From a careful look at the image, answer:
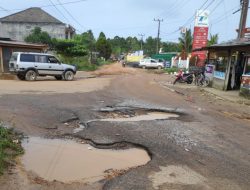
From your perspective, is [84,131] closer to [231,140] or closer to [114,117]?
[114,117]

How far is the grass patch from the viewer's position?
5.53 m

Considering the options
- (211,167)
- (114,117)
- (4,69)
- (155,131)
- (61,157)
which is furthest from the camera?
(4,69)

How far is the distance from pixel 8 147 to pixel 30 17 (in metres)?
54.9

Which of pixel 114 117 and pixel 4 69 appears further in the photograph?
pixel 4 69

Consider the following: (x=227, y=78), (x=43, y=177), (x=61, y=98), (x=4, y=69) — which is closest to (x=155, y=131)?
(x=43, y=177)

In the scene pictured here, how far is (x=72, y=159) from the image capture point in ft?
20.6

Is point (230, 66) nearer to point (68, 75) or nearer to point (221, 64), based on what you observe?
point (221, 64)

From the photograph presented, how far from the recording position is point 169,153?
21.7ft

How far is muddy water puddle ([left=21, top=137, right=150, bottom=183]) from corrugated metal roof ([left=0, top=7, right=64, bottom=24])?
174 ft

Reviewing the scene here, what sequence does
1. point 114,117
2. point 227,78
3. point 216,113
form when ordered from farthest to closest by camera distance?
point 227,78, point 216,113, point 114,117

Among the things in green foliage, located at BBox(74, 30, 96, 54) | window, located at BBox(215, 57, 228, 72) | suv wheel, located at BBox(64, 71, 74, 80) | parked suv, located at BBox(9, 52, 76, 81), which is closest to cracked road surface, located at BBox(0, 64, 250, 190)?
parked suv, located at BBox(9, 52, 76, 81)

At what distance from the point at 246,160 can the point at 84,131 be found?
3.77 metres

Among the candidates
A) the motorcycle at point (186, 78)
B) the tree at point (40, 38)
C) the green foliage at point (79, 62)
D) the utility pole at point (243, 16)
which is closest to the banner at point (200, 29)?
the motorcycle at point (186, 78)

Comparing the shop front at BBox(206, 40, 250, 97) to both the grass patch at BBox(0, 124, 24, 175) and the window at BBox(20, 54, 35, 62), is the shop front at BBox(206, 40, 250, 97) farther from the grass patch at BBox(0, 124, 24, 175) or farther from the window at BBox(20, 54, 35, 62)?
the grass patch at BBox(0, 124, 24, 175)
